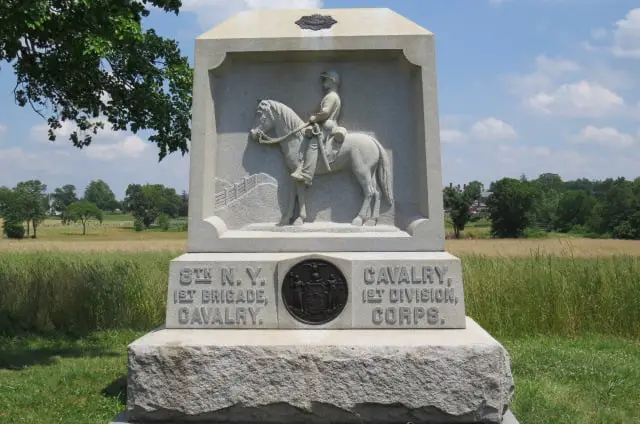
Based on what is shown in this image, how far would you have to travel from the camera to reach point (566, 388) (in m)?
4.91

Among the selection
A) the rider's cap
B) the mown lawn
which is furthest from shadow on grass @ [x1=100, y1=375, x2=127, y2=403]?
the rider's cap

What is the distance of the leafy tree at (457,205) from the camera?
135 ft

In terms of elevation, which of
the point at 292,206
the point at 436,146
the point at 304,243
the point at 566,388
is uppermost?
the point at 436,146

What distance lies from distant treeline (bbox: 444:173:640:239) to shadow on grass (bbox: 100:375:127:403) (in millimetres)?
33934

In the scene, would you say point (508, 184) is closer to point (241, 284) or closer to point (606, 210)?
point (606, 210)

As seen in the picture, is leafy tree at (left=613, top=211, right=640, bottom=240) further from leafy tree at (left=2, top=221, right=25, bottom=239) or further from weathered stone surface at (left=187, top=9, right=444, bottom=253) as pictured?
leafy tree at (left=2, top=221, right=25, bottom=239)

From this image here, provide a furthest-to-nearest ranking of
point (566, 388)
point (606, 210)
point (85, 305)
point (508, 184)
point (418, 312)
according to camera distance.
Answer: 1. point (508, 184)
2. point (606, 210)
3. point (85, 305)
4. point (566, 388)
5. point (418, 312)

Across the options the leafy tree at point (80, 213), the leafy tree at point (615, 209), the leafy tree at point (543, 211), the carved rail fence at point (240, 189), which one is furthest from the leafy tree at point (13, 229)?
the leafy tree at point (615, 209)

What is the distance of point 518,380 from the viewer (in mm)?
5176

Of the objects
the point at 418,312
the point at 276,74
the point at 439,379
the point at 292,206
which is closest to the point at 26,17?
the point at 276,74

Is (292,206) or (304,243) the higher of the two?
(292,206)

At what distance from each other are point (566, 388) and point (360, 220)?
2.42m

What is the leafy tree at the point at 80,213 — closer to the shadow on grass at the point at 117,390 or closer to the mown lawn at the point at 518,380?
the mown lawn at the point at 518,380

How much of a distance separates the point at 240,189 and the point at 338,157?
0.80 meters
